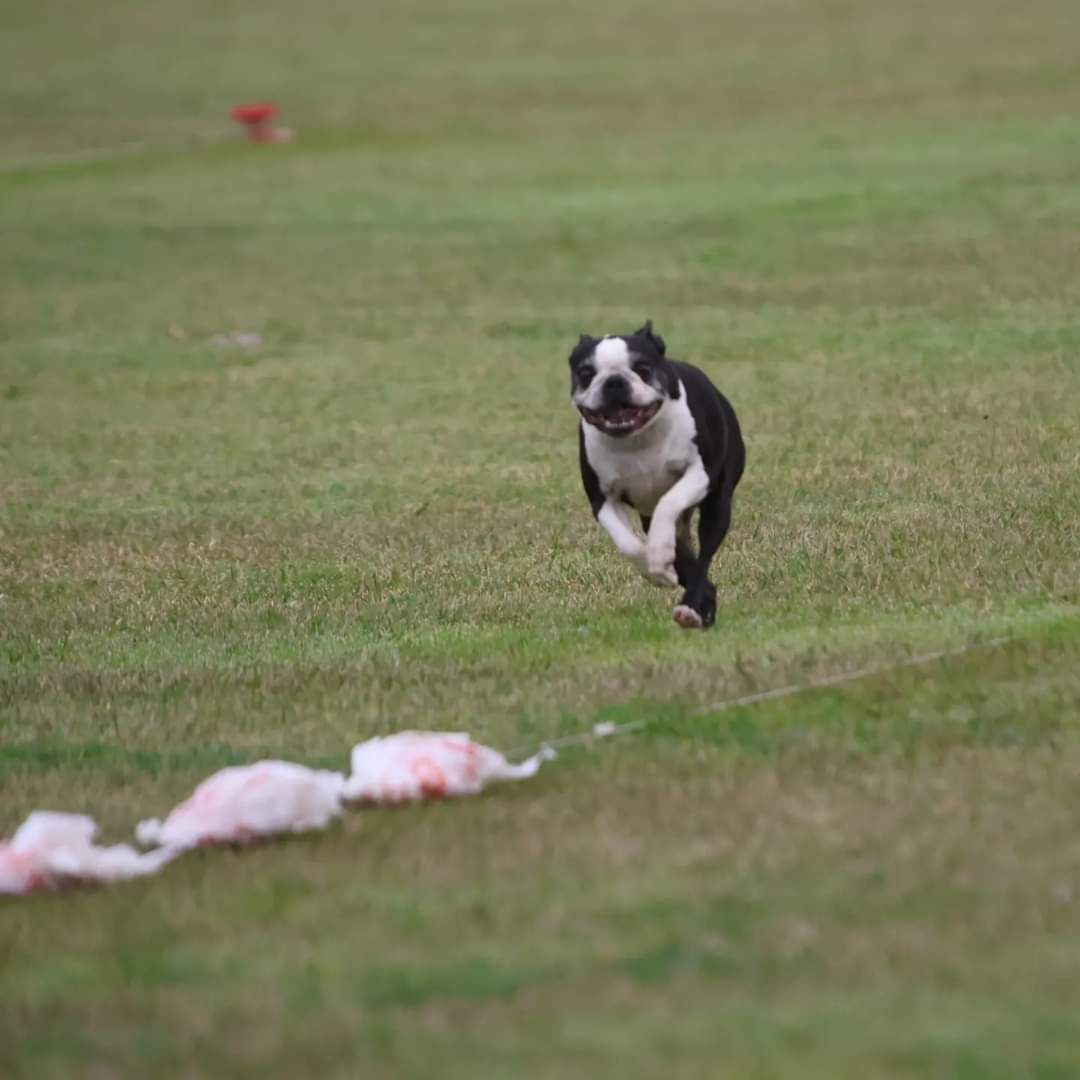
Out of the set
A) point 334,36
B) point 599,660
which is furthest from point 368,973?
point 334,36

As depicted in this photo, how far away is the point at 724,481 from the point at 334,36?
47.5m

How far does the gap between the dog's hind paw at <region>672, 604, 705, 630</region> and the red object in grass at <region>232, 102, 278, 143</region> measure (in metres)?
31.9

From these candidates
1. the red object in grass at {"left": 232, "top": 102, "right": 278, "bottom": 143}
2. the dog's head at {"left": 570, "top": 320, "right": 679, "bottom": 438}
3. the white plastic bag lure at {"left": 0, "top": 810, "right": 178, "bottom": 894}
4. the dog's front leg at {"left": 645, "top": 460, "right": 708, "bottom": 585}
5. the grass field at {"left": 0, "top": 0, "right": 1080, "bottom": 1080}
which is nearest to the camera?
the grass field at {"left": 0, "top": 0, "right": 1080, "bottom": 1080}

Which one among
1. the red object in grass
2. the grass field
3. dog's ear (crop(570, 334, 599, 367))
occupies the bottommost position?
the red object in grass

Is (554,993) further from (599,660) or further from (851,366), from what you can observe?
(851,366)

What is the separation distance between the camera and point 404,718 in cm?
888

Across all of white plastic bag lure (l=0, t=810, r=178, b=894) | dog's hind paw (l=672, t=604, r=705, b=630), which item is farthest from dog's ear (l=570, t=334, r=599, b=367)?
white plastic bag lure (l=0, t=810, r=178, b=894)

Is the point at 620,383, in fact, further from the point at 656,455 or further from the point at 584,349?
the point at 656,455

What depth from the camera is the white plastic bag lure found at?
22.6 ft

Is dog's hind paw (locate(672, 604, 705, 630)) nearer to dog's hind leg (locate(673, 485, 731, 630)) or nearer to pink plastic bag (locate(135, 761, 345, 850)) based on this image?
dog's hind leg (locate(673, 485, 731, 630))

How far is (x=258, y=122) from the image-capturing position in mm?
41750

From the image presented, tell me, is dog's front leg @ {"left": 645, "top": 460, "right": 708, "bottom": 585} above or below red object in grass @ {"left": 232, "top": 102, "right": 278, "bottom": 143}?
above

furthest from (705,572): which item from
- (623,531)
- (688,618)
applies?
(623,531)

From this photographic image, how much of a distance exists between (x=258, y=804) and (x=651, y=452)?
332 cm
